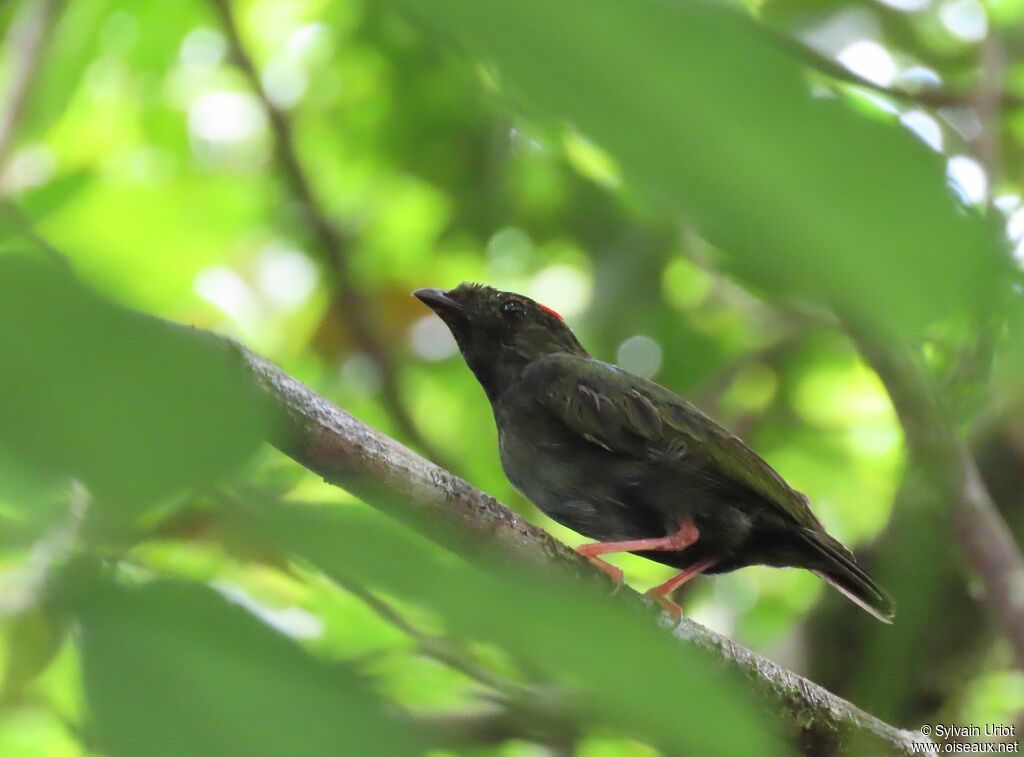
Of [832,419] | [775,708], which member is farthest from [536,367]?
[832,419]

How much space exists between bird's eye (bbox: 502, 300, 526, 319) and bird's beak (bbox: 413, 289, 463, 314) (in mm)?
178

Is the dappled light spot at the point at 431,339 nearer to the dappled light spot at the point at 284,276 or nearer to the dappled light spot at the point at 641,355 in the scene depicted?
the dappled light spot at the point at 284,276

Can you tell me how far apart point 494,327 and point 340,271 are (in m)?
0.93

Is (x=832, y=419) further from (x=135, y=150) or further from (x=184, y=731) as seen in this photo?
(x=184, y=731)

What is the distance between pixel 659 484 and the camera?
152 inches

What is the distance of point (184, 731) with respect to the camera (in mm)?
449

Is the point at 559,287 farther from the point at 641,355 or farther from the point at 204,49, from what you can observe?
the point at 204,49

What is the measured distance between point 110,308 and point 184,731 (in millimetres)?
163

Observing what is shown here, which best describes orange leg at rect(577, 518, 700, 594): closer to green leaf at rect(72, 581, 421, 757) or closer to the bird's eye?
the bird's eye

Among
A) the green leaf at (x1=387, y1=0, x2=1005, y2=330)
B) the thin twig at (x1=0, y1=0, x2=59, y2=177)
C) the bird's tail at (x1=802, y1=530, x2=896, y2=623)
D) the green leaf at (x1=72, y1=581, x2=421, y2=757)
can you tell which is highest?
the bird's tail at (x1=802, y1=530, x2=896, y2=623)

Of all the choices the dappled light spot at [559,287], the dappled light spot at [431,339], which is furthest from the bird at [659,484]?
the dappled light spot at [559,287]

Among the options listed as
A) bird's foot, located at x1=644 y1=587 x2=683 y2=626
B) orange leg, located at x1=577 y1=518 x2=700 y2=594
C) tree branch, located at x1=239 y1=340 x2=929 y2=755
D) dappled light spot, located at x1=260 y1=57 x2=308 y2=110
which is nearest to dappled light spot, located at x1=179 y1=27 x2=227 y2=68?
dappled light spot, located at x1=260 y1=57 x2=308 y2=110

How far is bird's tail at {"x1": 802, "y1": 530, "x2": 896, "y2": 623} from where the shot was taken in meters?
3.77

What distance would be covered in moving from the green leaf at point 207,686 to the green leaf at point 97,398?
0.06 meters
